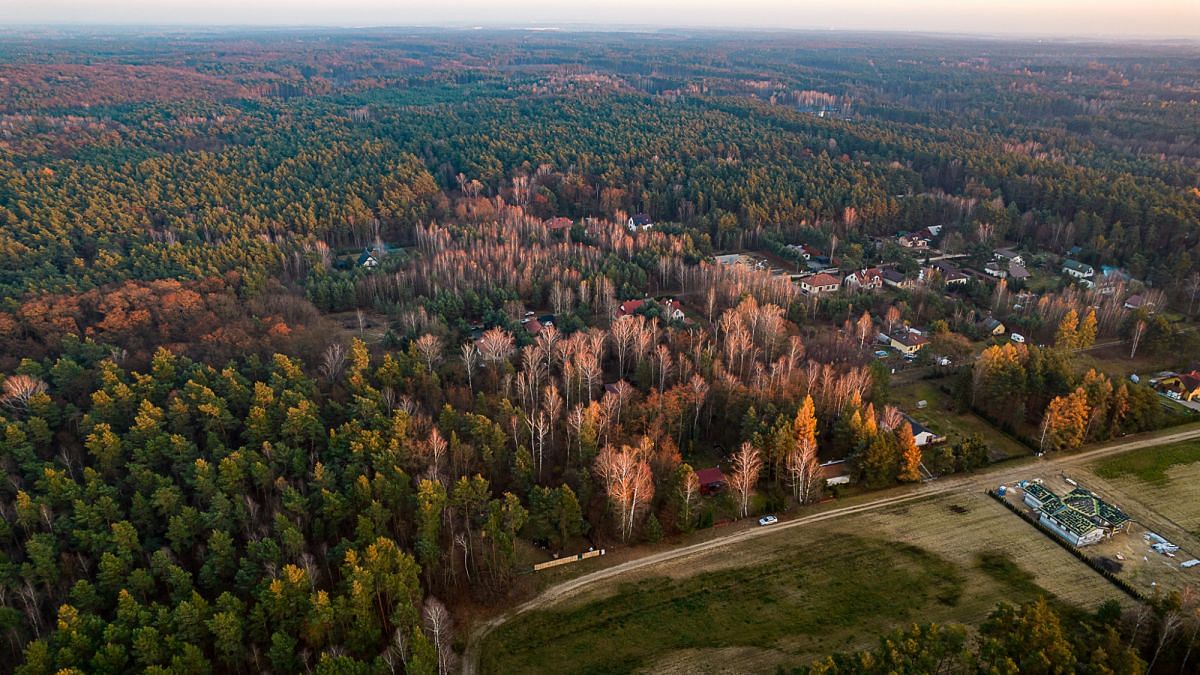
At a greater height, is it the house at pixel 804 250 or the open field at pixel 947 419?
the house at pixel 804 250

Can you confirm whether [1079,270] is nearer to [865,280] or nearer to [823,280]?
[865,280]

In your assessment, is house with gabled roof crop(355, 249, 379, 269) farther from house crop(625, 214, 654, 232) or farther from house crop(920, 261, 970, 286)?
house crop(920, 261, 970, 286)

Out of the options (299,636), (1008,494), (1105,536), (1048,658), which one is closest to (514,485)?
(299,636)

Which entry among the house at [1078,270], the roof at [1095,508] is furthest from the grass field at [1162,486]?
the house at [1078,270]

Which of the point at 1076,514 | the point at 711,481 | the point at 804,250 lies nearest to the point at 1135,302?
the point at 804,250

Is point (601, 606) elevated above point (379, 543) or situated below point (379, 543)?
below

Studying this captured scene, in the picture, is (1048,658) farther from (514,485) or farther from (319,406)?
(319,406)

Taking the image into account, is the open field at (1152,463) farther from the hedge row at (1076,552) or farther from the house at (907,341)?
the house at (907,341)
